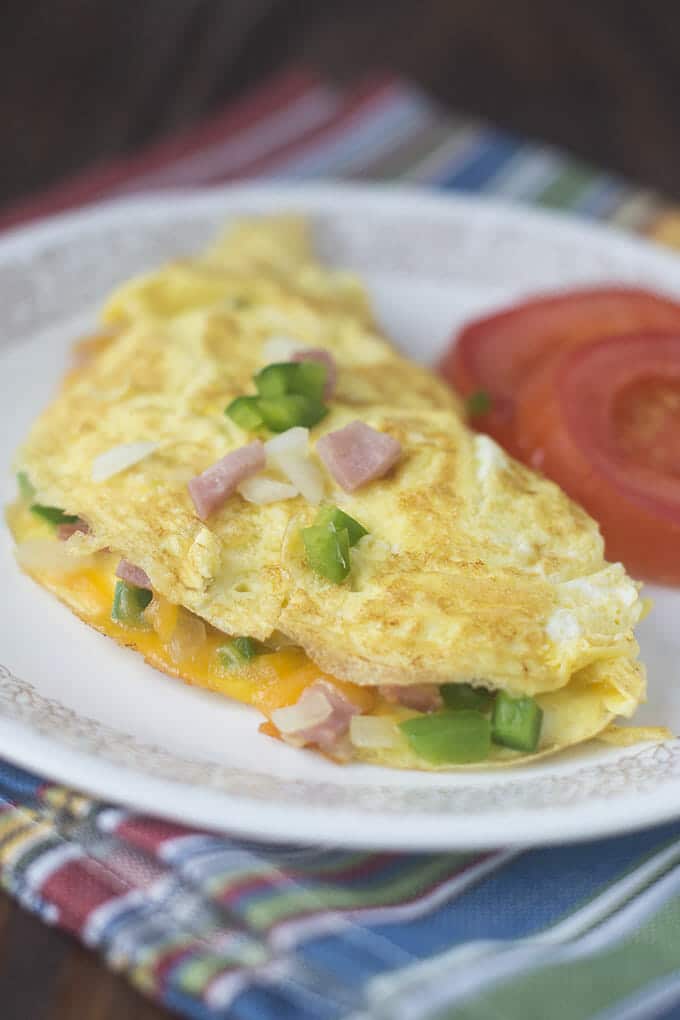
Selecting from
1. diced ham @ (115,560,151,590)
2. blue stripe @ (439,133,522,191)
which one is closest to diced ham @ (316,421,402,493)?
diced ham @ (115,560,151,590)

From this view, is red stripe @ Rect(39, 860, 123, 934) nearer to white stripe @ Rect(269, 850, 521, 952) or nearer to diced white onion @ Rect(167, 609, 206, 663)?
white stripe @ Rect(269, 850, 521, 952)

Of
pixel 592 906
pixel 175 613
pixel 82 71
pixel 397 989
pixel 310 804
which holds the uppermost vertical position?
pixel 82 71

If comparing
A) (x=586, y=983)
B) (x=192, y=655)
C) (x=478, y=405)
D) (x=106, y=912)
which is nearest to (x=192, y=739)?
(x=192, y=655)

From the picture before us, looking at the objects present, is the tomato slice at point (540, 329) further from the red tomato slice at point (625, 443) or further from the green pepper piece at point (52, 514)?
the green pepper piece at point (52, 514)

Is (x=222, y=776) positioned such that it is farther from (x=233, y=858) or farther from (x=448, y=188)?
(x=448, y=188)

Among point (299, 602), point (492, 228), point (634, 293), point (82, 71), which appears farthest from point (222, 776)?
point (82, 71)

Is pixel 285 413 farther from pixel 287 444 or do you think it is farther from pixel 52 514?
pixel 52 514
